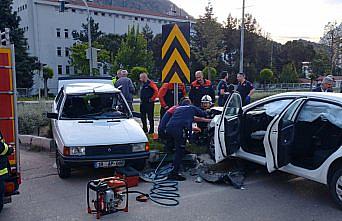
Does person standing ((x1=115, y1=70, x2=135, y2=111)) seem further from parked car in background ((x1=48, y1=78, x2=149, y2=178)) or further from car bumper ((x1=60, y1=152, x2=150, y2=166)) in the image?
car bumper ((x1=60, y1=152, x2=150, y2=166))

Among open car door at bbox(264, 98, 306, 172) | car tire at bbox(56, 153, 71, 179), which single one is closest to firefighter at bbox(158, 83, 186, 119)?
car tire at bbox(56, 153, 71, 179)

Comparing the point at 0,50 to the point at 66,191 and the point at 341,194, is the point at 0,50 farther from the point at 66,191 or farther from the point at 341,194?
the point at 341,194

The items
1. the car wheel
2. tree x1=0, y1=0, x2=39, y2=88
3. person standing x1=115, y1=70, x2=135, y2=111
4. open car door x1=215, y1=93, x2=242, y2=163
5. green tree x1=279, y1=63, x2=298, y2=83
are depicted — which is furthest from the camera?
green tree x1=279, y1=63, x2=298, y2=83

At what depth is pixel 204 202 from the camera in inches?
218

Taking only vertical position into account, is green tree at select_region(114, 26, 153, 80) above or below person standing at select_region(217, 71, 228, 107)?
above

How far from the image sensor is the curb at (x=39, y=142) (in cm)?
921

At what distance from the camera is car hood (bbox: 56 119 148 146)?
6418 mm

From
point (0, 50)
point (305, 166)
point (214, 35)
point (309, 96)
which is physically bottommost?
point (305, 166)

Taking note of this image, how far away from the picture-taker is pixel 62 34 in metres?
66.3

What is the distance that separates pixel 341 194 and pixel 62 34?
66.6 meters

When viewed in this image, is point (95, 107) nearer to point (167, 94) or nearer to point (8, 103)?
point (167, 94)

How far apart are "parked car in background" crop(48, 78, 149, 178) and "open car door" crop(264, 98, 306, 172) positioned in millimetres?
2209

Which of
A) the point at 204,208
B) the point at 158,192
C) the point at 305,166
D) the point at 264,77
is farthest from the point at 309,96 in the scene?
the point at 264,77

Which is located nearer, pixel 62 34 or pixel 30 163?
pixel 30 163
